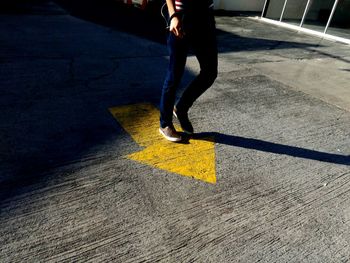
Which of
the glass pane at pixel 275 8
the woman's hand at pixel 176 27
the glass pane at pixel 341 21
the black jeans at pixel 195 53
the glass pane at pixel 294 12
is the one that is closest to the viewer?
the woman's hand at pixel 176 27

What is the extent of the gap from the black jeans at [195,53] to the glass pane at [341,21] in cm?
863

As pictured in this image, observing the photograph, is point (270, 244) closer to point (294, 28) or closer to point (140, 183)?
point (140, 183)

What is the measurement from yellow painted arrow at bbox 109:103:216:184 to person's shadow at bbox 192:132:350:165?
13 centimetres

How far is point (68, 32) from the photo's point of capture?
246 inches

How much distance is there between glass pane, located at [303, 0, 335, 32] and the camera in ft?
32.7

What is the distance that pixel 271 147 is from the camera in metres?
3.05

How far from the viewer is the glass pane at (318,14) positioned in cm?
996

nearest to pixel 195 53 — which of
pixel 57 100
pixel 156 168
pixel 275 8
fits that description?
pixel 156 168

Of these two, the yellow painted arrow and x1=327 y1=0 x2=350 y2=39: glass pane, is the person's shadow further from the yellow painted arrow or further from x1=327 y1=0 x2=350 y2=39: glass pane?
x1=327 y1=0 x2=350 y2=39: glass pane

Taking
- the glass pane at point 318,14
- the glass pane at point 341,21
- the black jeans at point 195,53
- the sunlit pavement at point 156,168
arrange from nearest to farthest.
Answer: the sunlit pavement at point 156,168, the black jeans at point 195,53, the glass pane at point 341,21, the glass pane at point 318,14

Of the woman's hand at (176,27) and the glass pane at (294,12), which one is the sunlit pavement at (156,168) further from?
the glass pane at (294,12)

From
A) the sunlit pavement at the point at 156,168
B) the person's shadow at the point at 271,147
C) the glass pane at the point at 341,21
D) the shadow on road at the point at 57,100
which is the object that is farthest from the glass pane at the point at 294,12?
the person's shadow at the point at 271,147

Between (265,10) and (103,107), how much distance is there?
992cm

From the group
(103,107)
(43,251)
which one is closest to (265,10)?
(103,107)
